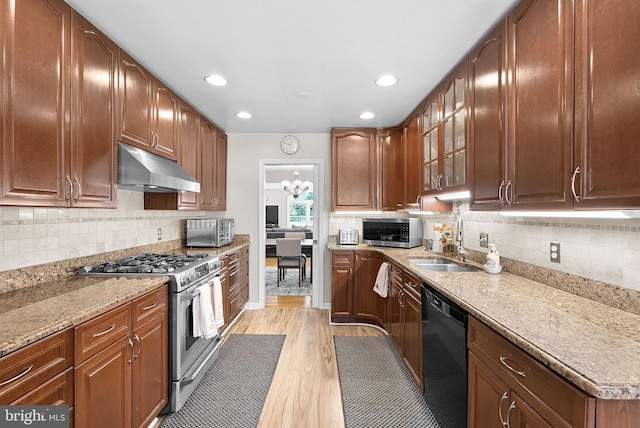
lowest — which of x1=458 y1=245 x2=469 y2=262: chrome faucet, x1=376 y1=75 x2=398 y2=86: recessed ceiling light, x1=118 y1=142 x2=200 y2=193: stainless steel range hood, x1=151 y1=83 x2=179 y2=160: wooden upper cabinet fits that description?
x1=458 y1=245 x2=469 y2=262: chrome faucet

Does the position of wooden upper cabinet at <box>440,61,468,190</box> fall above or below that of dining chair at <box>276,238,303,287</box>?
above

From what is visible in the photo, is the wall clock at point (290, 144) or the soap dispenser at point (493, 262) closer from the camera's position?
the soap dispenser at point (493, 262)

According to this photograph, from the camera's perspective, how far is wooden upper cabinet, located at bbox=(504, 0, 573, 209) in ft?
4.35

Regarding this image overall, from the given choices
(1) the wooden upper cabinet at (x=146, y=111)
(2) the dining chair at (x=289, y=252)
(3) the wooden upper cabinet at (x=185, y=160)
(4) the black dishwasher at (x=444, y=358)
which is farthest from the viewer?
(2) the dining chair at (x=289, y=252)

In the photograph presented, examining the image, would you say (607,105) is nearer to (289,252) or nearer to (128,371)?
(128,371)

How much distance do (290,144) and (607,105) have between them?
3.56m

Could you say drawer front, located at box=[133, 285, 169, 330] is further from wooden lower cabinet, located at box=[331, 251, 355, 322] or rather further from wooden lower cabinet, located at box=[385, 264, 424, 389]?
wooden lower cabinet, located at box=[331, 251, 355, 322]

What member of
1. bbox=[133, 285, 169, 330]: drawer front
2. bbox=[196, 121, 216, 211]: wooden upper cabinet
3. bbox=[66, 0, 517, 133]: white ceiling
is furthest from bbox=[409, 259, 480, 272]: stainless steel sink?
bbox=[196, 121, 216, 211]: wooden upper cabinet

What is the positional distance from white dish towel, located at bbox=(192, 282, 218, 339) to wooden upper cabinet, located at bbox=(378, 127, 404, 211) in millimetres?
2463

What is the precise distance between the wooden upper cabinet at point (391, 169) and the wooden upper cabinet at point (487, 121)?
1851 mm

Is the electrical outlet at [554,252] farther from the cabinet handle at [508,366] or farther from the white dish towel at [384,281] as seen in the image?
the white dish towel at [384,281]

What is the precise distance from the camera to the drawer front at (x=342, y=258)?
375 cm

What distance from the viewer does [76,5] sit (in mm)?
1682

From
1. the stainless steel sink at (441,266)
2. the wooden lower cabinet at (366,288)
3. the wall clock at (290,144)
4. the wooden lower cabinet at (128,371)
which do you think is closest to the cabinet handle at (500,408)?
the stainless steel sink at (441,266)
